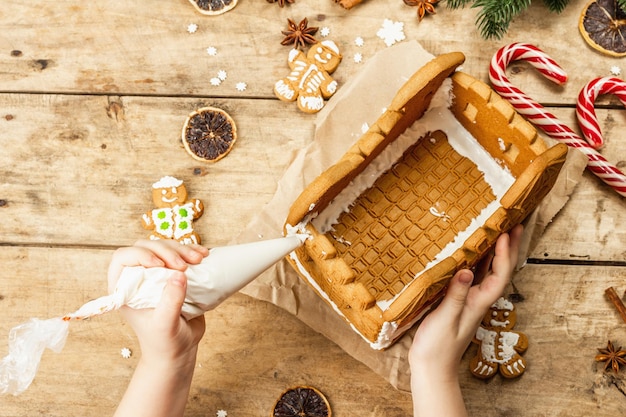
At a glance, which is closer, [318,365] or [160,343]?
[160,343]

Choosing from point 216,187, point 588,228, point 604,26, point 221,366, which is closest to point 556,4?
point 604,26

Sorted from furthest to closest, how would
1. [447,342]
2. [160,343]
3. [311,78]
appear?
1. [311,78]
2. [447,342]
3. [160,343]

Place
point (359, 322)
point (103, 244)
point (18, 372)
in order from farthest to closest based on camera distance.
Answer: point (103, 244) → point (359, 322) → point (18, 372)

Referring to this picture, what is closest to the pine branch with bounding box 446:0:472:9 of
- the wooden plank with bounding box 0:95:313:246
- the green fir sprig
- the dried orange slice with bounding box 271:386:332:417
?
the green fir sprig

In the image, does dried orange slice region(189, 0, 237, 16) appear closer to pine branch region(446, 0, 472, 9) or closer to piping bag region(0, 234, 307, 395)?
pine branch region(446, 0, 472, 9)

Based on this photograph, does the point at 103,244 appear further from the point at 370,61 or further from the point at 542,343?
the point at 542,343

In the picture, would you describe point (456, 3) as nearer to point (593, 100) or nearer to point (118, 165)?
point (593, 100)

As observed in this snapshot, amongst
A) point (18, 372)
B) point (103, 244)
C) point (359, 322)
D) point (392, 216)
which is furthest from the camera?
point (103, 244)

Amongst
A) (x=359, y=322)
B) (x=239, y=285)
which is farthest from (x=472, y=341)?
(x=239, y=285)
